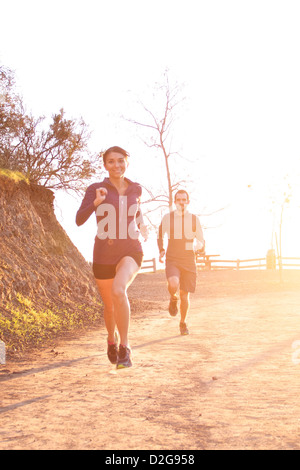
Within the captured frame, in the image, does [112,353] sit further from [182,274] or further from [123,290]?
[182,274]

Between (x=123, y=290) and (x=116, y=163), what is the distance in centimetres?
129

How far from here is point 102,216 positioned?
5.09 metres

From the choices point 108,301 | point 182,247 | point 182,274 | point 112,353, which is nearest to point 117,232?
point 108,301

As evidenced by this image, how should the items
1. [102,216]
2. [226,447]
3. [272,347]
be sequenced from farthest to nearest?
[272,347] < [102,216] < [226,447]

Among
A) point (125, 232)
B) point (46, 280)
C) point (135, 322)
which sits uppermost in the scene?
point (125, 232)

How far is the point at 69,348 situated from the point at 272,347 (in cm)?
336

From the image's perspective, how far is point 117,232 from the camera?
17.0 ft

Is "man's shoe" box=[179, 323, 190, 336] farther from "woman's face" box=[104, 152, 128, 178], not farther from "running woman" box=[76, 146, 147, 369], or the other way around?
"woman's face" box=[104, 152, 128, 178]

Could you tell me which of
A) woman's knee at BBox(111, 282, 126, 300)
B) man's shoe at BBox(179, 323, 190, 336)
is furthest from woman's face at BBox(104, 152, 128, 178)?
man's shoe at BBox(179, 323, 190, 336)

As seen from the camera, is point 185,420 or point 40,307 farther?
point 40,307

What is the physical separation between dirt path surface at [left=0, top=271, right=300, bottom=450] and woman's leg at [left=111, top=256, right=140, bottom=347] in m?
0.75

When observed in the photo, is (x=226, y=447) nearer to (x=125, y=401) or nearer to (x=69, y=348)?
(x=125, y=401)
